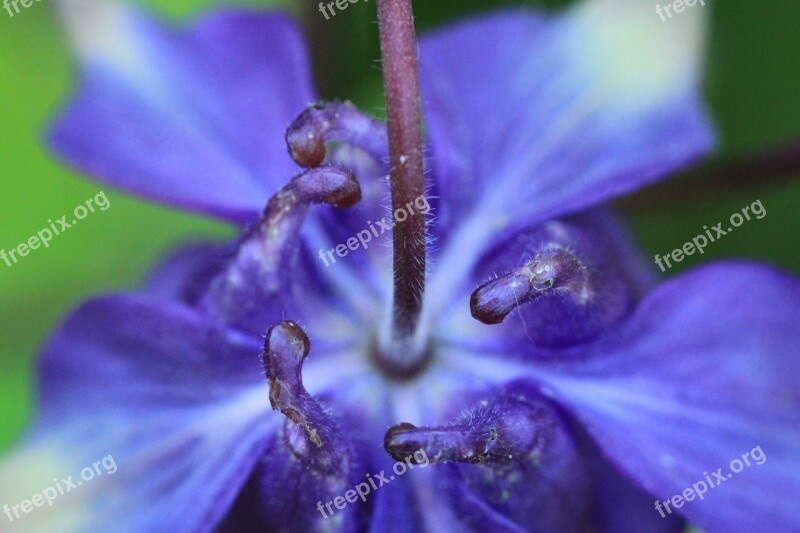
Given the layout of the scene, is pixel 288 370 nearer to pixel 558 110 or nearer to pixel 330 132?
pixel 330 132

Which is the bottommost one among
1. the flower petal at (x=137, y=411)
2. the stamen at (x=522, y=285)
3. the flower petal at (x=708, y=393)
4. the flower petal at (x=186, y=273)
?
the flower petal at (x=708, y=393)

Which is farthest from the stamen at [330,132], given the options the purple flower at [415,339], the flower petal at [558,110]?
the flower petal at [558,110]

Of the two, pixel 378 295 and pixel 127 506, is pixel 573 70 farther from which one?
pixel 127 506

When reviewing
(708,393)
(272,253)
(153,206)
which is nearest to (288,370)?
(272,253)

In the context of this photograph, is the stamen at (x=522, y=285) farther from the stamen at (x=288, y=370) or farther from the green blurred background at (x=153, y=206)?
the green blurred background at (x=153, y=206)

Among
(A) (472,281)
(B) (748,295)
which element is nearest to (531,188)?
(A) (472,281)

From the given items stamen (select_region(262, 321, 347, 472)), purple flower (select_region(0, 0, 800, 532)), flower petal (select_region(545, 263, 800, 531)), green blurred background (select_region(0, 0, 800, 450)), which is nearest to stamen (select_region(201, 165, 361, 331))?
purple flower (select_region(0, 0, 800, 532))
